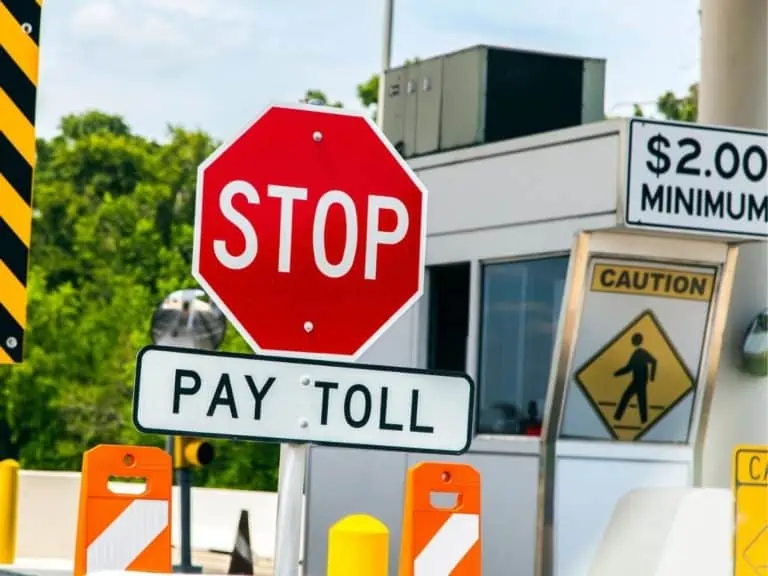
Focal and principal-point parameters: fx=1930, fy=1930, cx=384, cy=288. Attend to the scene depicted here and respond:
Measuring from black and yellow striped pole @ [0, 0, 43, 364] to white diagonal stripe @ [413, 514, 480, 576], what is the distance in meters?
1.69

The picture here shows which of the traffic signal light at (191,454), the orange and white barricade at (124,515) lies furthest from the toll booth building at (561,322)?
the orange and white barricade at (124,515)

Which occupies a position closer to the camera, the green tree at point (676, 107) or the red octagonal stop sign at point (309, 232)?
the red octagonal stop sign at point (309, 232)

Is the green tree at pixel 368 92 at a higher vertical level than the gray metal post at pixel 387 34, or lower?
higher

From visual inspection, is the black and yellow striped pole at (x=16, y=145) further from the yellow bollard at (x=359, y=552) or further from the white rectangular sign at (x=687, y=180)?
the white rectangular sign at (x=687, y=180)

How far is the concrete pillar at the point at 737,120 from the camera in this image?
13172 mm

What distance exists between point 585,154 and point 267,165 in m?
6.97

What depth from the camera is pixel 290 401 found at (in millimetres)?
4938

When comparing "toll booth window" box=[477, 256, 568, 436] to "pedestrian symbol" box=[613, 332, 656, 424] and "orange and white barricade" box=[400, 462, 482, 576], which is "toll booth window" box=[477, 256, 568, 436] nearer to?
"pedestrian symbol" box=[613, 332, 656, 424]

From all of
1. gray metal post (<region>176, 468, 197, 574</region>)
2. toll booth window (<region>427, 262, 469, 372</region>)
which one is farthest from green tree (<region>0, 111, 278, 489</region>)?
toll booth window (<region>427, 262, 469, 372</region>)

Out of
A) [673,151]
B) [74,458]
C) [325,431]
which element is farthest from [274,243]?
[74,458]

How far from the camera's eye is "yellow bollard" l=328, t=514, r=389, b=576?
19.4 feet

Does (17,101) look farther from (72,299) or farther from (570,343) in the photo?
(72,299)

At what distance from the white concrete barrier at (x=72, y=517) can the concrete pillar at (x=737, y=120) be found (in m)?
8.22

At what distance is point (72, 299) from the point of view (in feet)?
227
